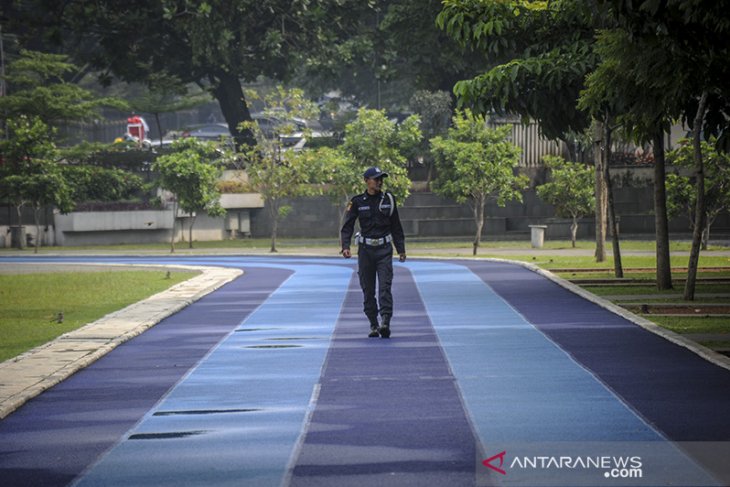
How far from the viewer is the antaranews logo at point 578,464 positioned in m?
8.07

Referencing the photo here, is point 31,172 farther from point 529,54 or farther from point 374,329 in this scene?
point 374,329

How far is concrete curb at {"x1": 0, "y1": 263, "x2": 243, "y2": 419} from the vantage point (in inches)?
478

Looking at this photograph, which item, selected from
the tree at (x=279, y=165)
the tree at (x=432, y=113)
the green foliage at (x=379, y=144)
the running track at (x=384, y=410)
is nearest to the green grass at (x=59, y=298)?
the running track at (x=384, y=410)

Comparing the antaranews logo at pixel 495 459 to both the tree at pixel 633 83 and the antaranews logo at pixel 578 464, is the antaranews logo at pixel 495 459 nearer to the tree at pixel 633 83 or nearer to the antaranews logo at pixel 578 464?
the antaranews logo at pixel 578 464

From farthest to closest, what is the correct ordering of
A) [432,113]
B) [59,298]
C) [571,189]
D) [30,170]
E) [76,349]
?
[432,113] → [30,170] → [571,189] → [59,298] → [76,349]

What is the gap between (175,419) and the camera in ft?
34.4

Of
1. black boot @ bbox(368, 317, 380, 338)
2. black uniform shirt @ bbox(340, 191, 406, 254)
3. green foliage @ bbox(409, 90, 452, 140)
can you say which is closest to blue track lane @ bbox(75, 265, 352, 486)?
black boot @ bbox(368, 317, 380, 338)

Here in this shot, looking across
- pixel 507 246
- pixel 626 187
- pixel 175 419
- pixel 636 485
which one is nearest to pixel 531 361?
pixel 175 419

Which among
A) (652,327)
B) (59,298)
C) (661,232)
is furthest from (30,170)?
(652,327)

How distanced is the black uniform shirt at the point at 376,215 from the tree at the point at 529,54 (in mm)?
4780

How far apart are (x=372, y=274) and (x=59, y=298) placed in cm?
959

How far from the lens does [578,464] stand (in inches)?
327

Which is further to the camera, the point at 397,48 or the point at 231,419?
the point at 397,48

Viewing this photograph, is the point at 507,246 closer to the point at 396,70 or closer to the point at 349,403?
the point at 396,70
